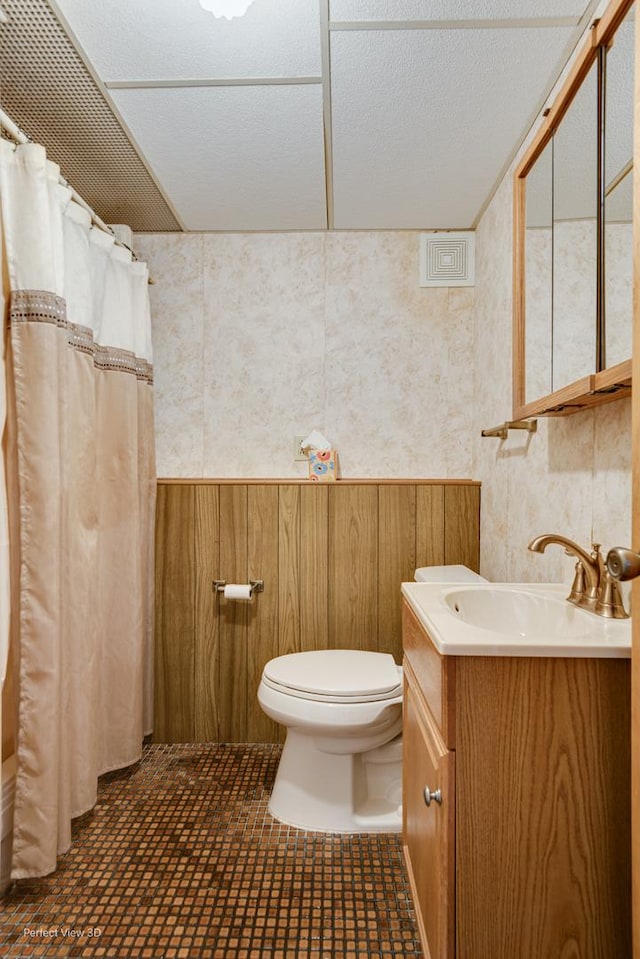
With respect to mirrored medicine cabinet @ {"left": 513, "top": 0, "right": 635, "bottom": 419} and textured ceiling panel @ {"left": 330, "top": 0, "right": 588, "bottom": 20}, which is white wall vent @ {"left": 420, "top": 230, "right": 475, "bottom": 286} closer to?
mirrored medicine cabinet @ {"left": 513, "top": 0, "right": 635, "bottom": 419}

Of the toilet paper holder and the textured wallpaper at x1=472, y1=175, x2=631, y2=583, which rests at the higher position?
the textured wallpaper at x1=472, y1=175, x2=631, y2=583

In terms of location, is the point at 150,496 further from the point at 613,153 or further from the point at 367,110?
the point at 613,153

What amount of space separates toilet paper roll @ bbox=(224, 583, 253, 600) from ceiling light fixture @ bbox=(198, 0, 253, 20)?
1814 mm

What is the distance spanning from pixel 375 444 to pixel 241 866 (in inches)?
63.5

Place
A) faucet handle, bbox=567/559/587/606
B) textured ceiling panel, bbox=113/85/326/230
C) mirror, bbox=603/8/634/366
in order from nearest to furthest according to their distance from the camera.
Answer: mirror, bbox=603/8/634/366, faucet handle, bbox=567/559/587/606, textured ceiling panel, bbox=113/85/326/230

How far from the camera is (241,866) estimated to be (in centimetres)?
163

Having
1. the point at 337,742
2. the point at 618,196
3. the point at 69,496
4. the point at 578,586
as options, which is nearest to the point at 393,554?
the point at 337,742

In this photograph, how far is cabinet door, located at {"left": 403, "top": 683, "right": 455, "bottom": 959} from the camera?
0.97 m

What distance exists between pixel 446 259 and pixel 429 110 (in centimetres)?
82

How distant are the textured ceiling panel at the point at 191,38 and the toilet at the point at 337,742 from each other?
1.79 metres

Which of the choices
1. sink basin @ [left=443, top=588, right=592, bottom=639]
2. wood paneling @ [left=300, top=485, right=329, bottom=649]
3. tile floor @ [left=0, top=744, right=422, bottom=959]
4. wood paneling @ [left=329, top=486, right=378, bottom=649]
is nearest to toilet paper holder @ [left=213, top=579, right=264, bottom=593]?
wood paneling @ [left=300, top=485, right=329, bottom=649]

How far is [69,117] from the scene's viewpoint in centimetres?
173

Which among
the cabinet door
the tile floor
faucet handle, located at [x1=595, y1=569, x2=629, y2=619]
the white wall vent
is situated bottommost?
the tile floor

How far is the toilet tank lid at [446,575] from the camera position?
208cm
